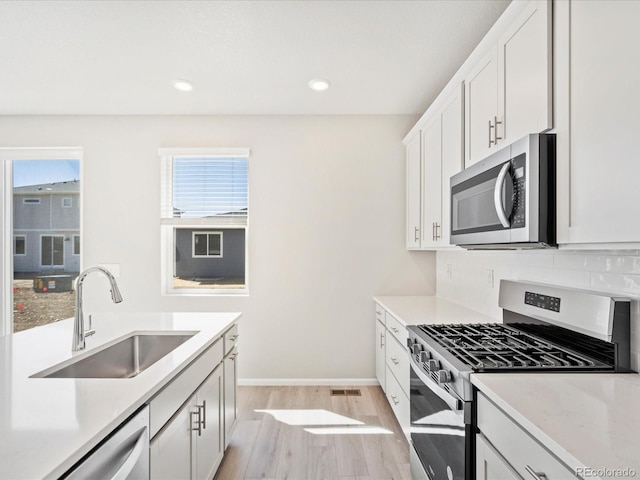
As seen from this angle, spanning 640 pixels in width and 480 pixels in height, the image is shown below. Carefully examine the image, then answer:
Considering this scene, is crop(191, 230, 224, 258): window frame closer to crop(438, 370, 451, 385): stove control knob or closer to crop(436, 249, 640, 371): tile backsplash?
crop(436, 249, 640, 371): tile backsplash

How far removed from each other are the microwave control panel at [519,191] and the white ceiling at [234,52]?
3.66 feet

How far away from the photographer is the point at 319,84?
9.65ft

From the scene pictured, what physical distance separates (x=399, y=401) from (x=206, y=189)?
8.52 feet

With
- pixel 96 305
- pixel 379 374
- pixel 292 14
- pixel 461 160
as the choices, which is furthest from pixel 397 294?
pixel 96 305

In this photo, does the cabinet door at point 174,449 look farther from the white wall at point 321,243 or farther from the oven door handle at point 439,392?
the white wall at point 321,243

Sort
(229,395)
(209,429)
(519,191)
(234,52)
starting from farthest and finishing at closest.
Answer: (234,52), (229,395), (209,429), (519,191)

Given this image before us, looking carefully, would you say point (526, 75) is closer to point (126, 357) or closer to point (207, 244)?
point (126, 357)

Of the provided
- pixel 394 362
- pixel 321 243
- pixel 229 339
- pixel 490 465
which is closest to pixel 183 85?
pixel 321 243

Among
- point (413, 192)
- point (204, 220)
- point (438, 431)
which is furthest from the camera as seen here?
point (204, 220)

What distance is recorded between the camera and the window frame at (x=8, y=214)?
374 centimetres

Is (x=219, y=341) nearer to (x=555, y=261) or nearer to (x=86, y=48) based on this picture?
(x=555, y=261)

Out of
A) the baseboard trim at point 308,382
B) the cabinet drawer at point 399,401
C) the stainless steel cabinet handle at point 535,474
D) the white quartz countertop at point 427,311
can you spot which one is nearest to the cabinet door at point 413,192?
the white quartz countertop at point 427,311

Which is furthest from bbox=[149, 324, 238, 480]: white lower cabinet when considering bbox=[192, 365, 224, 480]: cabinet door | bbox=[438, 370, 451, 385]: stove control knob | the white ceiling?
the white ceiling

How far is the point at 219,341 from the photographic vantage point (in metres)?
2.16
